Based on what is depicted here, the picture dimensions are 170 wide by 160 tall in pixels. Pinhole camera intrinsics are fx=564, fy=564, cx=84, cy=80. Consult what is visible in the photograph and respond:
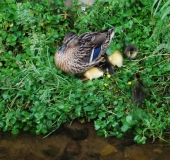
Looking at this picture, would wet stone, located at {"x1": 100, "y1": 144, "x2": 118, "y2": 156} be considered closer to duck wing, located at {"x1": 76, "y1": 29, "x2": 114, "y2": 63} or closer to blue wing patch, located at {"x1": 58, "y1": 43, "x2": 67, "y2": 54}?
duck wing, located at {"x1": 76, "y1": 29, "x2": 114, "y2": 63}

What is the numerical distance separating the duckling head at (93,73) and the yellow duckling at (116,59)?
0.58 ft

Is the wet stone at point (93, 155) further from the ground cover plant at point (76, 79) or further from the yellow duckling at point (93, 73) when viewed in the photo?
the yellow duckling at point (93, 73)

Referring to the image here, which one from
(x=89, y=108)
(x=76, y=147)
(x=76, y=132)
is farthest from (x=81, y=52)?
(x=76, y=147)

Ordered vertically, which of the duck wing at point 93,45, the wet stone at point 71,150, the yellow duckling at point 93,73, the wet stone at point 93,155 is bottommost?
the wet stone at point 93,155

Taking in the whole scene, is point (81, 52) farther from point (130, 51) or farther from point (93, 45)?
point (130, 51)

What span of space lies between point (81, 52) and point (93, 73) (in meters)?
0.27

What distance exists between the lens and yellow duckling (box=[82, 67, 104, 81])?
20.3 ft

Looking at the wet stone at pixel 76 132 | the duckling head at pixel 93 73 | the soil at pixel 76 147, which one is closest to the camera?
the soil at pixel 76 147

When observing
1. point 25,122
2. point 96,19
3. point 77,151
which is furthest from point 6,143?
point 96,19

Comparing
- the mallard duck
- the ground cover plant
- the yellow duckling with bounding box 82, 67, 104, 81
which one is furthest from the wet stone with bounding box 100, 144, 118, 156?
the mallard duck

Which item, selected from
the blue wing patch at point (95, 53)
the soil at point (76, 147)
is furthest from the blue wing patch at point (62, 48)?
the soil at point (76, 147)

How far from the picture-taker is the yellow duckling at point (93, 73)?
6.20m

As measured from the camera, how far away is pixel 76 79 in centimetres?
621

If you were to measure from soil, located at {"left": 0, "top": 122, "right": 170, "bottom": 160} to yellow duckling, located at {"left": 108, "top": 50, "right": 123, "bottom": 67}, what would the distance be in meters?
0.79
